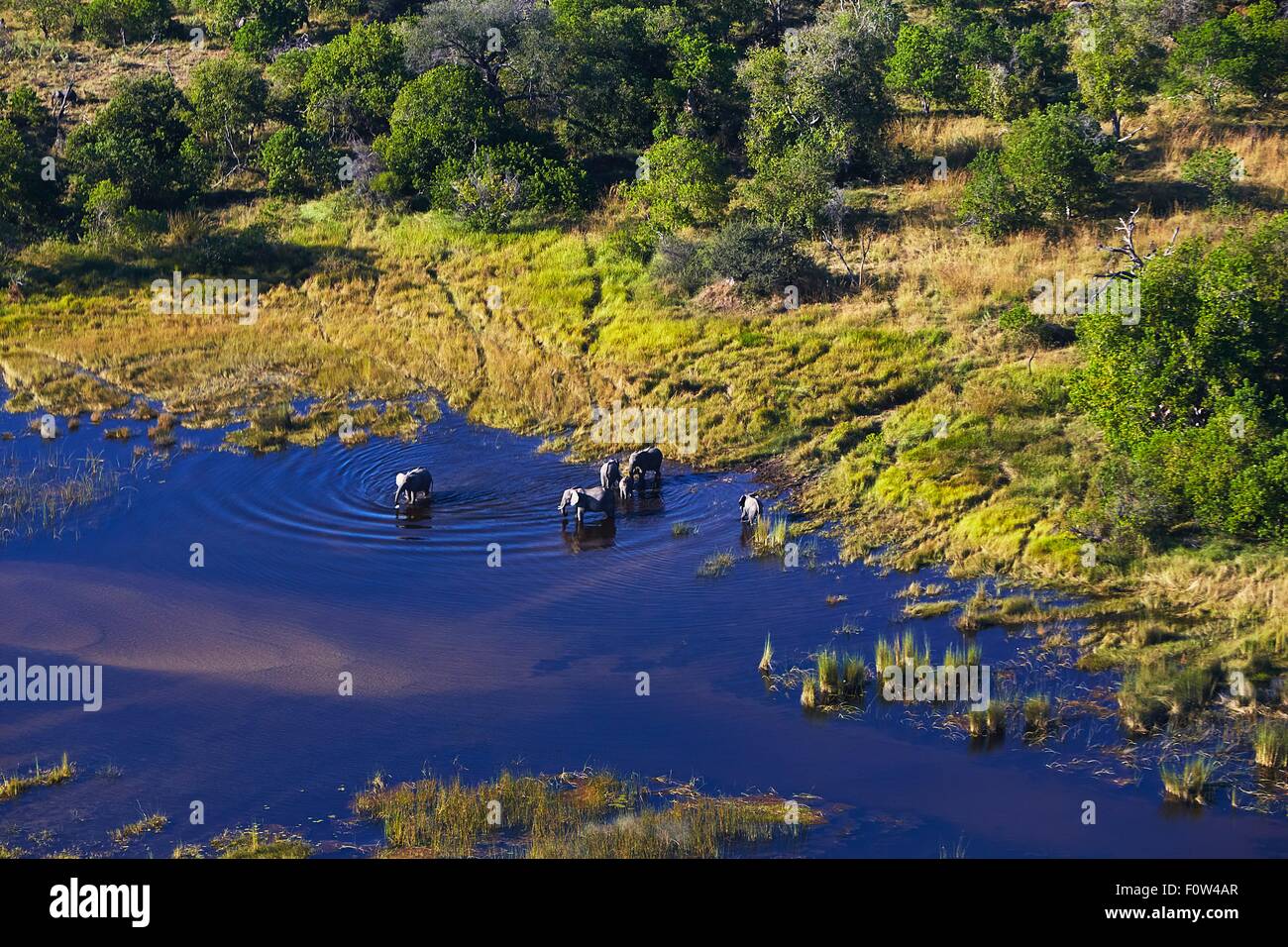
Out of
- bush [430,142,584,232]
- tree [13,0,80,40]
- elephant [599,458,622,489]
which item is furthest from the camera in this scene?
tree [13,0,80,40]

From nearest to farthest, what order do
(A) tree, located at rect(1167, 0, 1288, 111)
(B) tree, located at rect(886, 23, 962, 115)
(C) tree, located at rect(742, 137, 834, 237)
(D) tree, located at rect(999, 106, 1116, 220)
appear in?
1. (D) tree, located at rect(999, 106, 1116, 220)
2. (C) tree, located at rect(742, 137, 834, 237)
3. (A) tree, located at rect(1167, 0, 1288, 111)
4. (B) tree, located at rect(886, 23, 962, 115)

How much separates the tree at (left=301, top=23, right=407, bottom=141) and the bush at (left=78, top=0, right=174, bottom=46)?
14.9 metres

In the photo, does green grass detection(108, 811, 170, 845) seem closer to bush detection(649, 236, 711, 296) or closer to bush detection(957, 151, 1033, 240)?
bush detection(649, 236, 711, 296)

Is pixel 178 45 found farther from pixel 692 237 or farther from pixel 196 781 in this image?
pixel 196 781

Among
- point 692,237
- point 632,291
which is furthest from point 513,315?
point 692,237

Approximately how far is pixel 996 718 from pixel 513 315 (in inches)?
913

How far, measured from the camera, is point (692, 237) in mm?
40969

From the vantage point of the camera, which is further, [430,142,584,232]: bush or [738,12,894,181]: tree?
[430,142,584,232]: bush

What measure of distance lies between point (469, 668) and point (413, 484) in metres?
6.67

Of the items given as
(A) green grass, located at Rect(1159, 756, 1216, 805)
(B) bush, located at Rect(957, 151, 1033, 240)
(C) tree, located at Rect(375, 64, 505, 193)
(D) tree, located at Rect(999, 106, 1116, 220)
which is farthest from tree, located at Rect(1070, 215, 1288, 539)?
(C) tree, located at Rect(375, 64, 505, 193)

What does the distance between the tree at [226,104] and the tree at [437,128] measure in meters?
6.87

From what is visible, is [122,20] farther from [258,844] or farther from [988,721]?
[988,721]

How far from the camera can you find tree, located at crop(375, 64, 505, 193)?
1885 inches

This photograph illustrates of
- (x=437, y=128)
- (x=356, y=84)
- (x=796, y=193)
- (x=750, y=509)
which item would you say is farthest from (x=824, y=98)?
(x=750, y=509)
